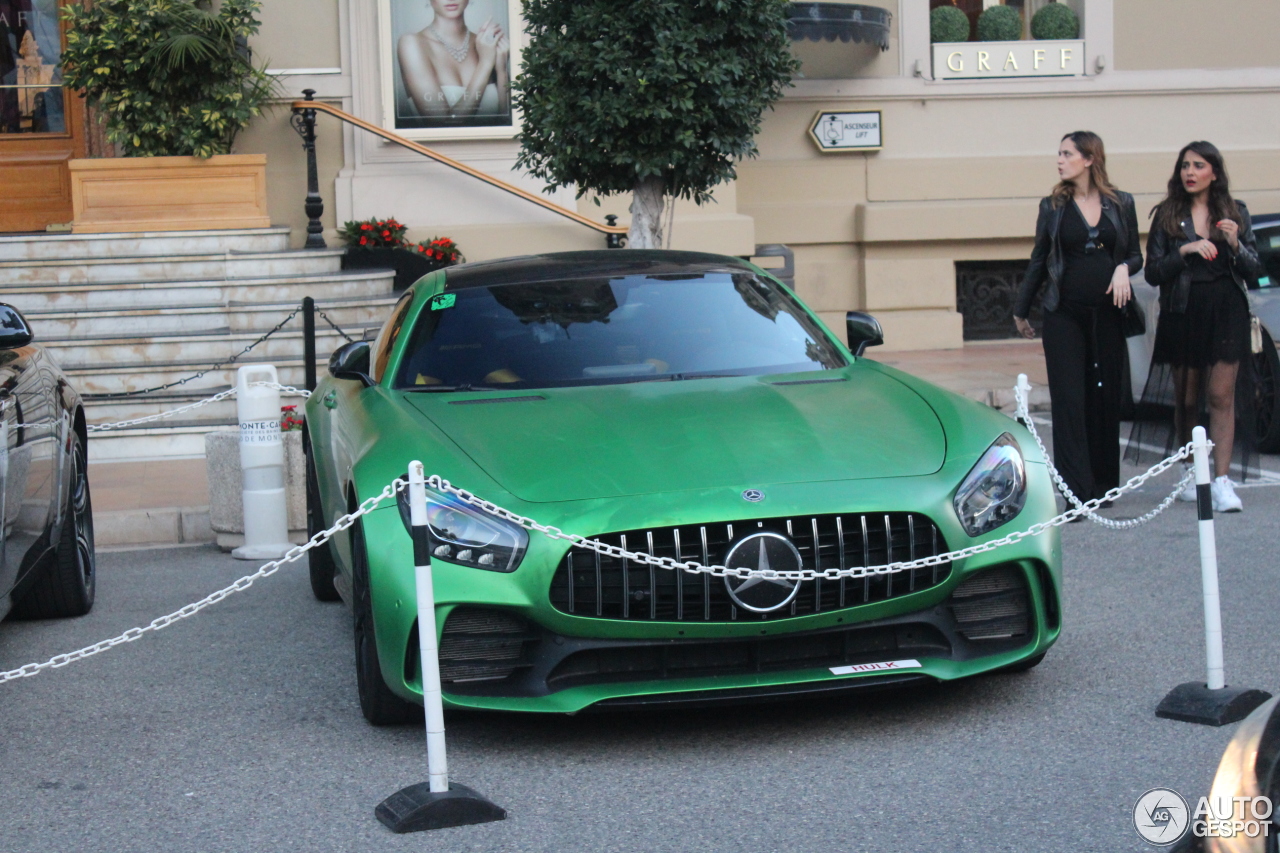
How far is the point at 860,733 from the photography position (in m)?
4.46

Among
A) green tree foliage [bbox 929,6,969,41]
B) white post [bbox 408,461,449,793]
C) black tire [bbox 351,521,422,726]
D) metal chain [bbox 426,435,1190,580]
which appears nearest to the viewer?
white post [bbox 408,461,449,793]

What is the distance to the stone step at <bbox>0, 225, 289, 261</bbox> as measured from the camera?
12.0 meters

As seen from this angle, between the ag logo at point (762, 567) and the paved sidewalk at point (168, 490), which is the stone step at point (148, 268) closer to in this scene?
the paved sidewalk at point (168, 490)

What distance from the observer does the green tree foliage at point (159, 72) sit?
40.6ft

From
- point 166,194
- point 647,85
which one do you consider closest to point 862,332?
point 647,85

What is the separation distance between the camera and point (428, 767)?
4.03 m

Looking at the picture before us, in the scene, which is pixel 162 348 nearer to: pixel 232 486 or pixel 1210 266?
pixel 232 486

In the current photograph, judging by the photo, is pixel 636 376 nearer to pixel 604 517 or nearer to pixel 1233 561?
pixel 604 517

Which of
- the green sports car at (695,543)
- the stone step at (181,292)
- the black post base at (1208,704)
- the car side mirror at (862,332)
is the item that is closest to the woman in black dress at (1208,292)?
the car side mirror at (862,332)

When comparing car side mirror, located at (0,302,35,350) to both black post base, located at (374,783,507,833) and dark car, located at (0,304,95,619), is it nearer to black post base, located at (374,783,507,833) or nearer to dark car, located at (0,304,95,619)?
dark car, located at (0,304,95,619)

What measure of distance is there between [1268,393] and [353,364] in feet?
18.9

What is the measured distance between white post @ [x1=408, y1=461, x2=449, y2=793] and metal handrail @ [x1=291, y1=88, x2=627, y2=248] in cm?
959

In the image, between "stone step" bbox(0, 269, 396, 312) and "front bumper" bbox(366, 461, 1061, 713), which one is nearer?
"front bumper" bbox(366, 461, 1061, 713)

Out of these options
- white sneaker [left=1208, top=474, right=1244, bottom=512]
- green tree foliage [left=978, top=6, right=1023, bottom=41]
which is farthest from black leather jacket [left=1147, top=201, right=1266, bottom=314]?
green tree foliage [left=978, top=6, right=1023, bottom=41]
